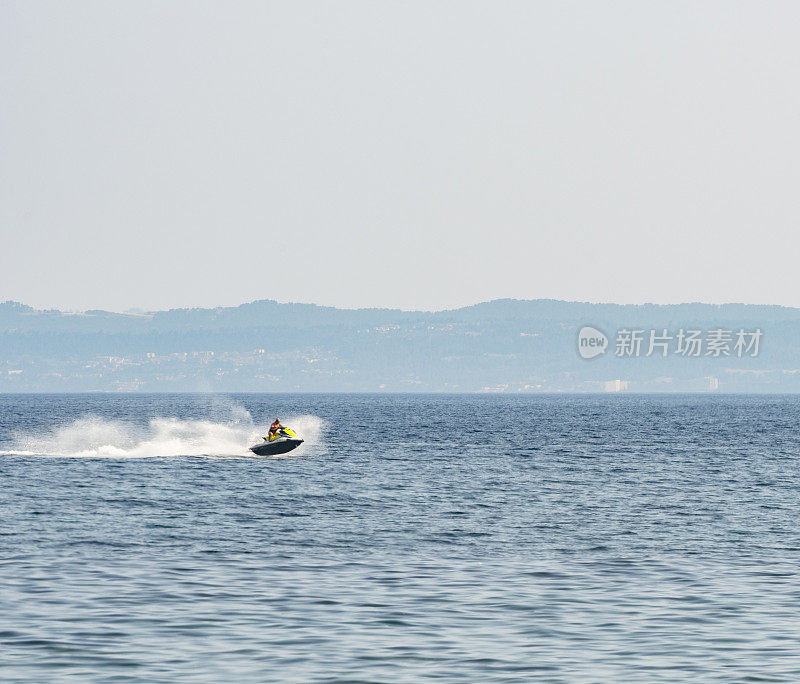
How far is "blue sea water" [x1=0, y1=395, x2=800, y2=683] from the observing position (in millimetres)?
22688

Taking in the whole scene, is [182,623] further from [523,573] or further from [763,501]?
[763,501]

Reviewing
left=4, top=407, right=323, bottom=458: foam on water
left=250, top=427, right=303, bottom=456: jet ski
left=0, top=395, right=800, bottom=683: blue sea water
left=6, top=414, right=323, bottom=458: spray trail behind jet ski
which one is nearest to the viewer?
left=0, top=395, right=800, bottom=683: blue sea water

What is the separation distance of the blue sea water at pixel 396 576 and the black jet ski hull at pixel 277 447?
8638mm

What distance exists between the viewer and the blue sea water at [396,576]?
22688 millimetres

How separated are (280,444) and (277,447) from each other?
339 millimetres

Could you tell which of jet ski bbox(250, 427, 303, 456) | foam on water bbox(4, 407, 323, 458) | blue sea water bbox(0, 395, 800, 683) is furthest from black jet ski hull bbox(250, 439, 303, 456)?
blue sea water bbox(0, 395, 800, 683)

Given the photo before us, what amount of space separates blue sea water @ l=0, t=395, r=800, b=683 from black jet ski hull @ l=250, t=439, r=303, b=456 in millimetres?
8638

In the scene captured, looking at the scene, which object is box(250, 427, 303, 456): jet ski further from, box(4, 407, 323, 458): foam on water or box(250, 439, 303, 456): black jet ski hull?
box(4, 407, 323, 458): foam on water

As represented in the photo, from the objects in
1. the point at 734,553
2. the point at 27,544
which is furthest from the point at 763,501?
the point at 27,544

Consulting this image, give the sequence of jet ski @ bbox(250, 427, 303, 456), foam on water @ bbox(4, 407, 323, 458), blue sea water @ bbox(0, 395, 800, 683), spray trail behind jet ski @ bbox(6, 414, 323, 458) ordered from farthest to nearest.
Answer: foam on water @ bbox(4, 407, 323, 458) → spray trail behind jet ski @ bbox(6, 414, 323, 458) → jet ski @ bbox(250, 427, 303, 456) → blue sea water @ bbox(0, 395, 800, 683)

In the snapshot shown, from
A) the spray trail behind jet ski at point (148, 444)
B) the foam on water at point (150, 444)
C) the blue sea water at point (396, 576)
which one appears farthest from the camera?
the foam on water at point (150, 444)

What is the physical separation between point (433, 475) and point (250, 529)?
2654cm

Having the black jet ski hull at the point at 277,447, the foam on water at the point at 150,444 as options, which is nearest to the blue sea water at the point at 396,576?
the black jet ski hull at the point at 277,447

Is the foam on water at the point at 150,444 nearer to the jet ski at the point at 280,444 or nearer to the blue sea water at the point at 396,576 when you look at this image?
the jet ski at the point at 280,444
